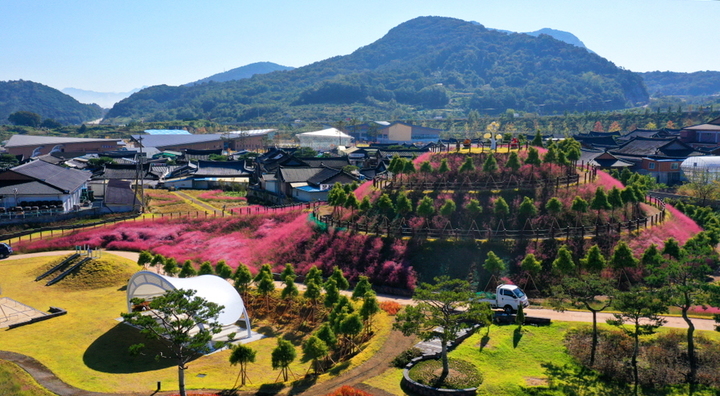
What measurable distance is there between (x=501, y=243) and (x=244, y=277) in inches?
945

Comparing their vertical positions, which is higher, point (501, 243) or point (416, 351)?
point (501, 243)

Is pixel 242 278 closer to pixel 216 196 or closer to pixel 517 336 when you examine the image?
pixel 517 336

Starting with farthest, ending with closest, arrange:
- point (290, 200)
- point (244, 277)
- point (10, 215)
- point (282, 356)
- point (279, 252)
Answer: point (290, 200) < point (10, 215) < point (279, 252) < point (244, 277) < point (282, 356)

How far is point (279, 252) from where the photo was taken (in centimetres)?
5872

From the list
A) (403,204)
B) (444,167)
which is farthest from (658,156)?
(403,204)

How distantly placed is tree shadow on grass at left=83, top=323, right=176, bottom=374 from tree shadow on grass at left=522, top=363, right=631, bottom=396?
2398cm

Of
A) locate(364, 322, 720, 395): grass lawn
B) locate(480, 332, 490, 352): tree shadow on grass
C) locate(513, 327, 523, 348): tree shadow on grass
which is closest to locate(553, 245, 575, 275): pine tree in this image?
locate(364, 322, 720, 395): grass lawn

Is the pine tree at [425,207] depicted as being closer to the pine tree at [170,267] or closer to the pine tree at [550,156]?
the pine tree at [550,156]

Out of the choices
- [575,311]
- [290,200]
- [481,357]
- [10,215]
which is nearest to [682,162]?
[290,200]

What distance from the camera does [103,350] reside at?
38.4m

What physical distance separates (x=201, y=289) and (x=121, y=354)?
6.89 metres

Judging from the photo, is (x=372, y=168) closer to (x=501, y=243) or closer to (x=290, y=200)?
(x=290, y=200)

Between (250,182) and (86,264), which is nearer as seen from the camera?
(86,264)

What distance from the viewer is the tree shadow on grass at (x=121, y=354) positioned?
118 feet
